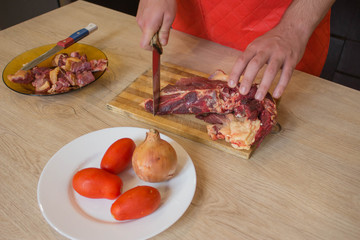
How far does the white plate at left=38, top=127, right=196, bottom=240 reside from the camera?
717mm

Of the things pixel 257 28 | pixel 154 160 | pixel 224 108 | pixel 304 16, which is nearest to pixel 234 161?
pixel 224 108

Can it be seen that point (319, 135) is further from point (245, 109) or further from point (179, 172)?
point (179, 172)

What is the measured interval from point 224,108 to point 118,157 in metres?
0.42

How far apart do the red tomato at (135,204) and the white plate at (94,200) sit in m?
0.03

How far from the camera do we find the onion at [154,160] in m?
0.80

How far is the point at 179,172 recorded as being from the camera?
87 centimetres

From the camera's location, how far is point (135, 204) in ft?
2.38

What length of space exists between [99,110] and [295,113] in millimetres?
762

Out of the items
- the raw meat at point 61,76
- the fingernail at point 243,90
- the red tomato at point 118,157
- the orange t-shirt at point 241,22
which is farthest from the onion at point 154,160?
the orange t-shirt at point 241,22

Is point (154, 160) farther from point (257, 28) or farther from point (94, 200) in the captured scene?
point (257, 28)

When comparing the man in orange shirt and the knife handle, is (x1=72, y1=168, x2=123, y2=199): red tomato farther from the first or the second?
the knife handle

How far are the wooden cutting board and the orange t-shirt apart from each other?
350 millimetres

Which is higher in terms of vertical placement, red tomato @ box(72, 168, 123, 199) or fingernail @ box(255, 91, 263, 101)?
fingernail @ box(255, 91, 263, 101)

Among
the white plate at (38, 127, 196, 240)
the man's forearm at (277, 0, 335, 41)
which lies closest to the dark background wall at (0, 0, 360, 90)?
the man's forearm at (277, 0, 335, 41)
